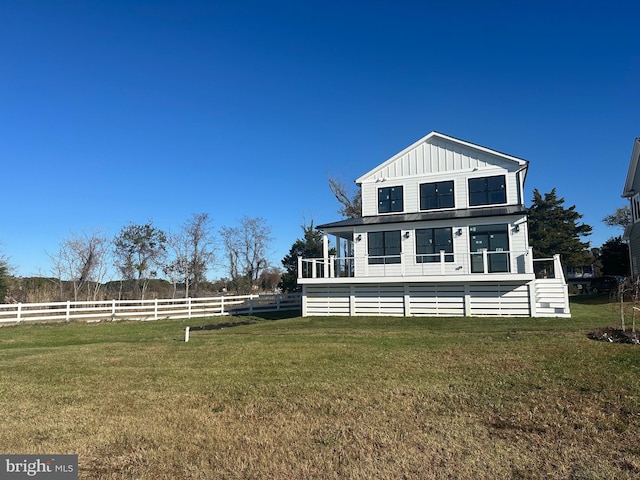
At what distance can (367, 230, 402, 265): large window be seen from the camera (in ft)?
64.2

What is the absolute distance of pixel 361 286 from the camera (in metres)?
18.5

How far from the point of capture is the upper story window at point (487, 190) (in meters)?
19.6

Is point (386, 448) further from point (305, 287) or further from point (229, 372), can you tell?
point (305, 287)

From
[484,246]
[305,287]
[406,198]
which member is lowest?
[305,287]

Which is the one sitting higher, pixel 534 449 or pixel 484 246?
pixel 484 246

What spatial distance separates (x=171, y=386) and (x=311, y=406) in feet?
8.72

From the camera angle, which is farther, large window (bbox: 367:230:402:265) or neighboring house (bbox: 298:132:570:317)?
large window (bbox: 367:230:402:265)

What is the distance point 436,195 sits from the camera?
2061 cm

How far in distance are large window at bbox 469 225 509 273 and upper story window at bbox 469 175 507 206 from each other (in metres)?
2.13

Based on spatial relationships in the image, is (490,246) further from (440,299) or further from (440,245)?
(440,299)

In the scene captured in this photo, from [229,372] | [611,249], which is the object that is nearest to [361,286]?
[229,372]

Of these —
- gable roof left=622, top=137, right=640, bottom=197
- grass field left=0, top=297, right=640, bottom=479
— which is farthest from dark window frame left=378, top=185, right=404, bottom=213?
gable roof left=622, top=137, right=640, bottom=197

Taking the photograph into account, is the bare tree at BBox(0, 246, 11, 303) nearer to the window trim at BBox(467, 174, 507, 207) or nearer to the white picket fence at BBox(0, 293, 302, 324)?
the white picket fence at BBox(0, 293, 302, 324)

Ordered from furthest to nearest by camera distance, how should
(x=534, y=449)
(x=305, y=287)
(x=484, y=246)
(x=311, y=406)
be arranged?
1. (x=305, y=287)
2. (x=484, y=246)
3. (x=311, y=406)
4. (x=534, y=449)
